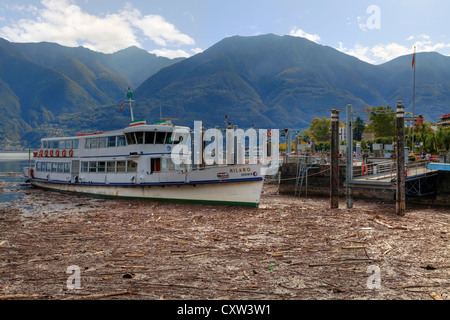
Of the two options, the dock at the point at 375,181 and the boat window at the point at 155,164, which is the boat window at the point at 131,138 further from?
the dock at the point at 375,181

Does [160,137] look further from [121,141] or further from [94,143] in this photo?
[94,143]

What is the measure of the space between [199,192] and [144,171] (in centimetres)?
469

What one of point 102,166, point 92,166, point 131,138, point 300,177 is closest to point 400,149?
point 300,177

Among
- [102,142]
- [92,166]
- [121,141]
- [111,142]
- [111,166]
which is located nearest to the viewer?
[121,141]

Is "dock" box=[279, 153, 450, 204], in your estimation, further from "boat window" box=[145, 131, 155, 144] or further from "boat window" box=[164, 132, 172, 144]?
"boat window" box=[145, 131, 155, 144]

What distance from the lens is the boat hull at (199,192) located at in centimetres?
1984

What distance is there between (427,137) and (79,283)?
4731 centimetres

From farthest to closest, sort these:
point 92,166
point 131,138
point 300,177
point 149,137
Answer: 1. point 300,177
2. point 92,166
3. point 131,138
4. point 149,137

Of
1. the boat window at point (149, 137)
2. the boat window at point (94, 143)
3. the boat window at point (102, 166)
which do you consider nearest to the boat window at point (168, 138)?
the boat window at point (149, 137)

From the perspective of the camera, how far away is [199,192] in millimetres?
20984

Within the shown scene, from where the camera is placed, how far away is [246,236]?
523 inches

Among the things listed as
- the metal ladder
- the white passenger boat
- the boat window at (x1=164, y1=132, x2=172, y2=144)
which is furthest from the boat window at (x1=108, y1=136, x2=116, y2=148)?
the metal ladder

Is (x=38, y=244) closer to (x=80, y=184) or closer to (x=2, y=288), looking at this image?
(x=2, y=288)
